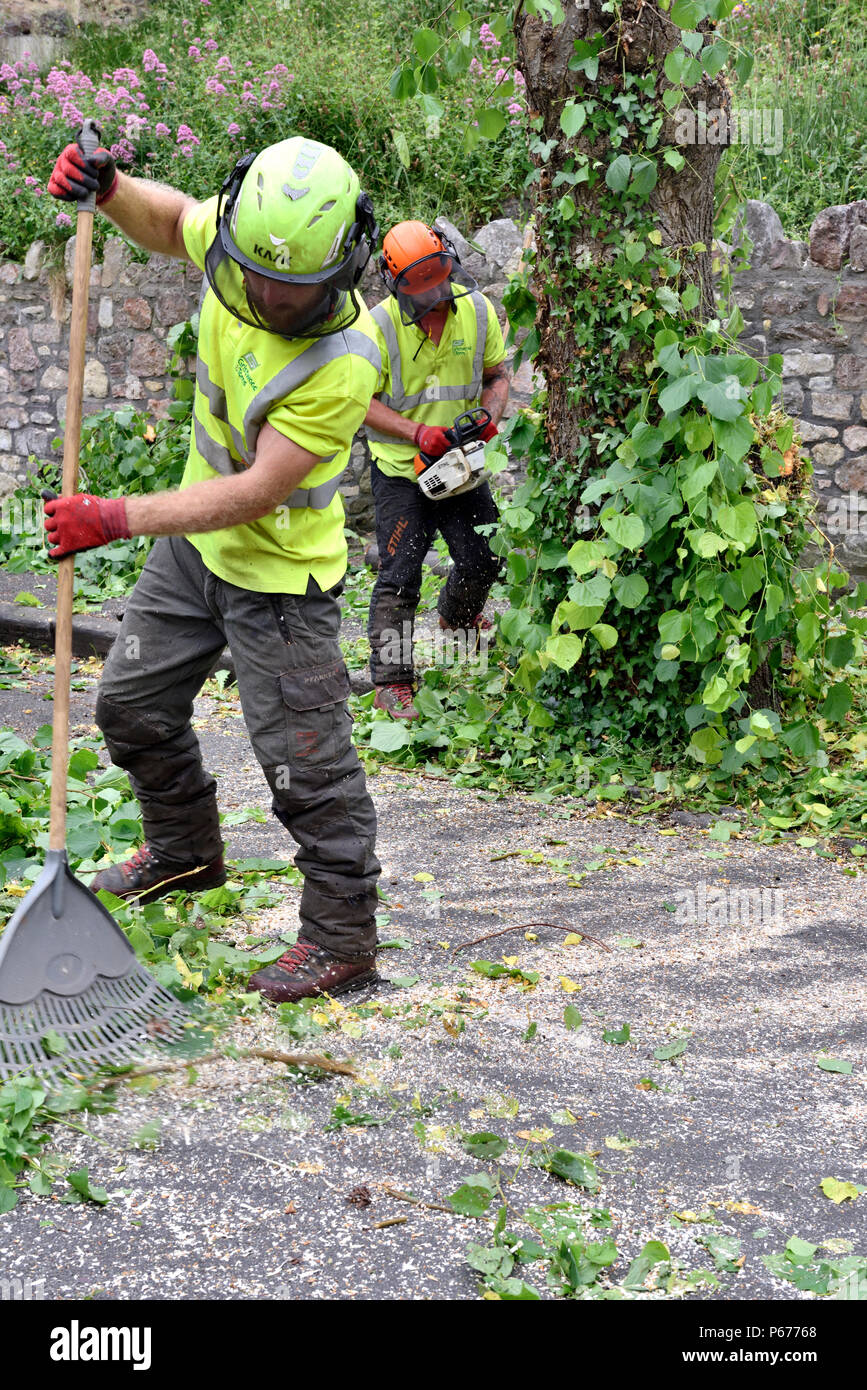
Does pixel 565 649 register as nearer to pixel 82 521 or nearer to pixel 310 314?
pixel 310 314

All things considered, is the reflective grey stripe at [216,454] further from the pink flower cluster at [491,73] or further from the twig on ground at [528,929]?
the pink flower cluster at [491,73]

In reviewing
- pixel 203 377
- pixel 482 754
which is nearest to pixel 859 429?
pixel 482 754

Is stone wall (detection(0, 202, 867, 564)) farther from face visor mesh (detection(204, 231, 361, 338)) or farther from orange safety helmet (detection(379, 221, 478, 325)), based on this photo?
face visor mesh (detection(204, 231, 361, 338))

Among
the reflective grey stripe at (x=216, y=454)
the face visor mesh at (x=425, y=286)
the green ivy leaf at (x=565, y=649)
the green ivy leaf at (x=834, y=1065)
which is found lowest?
the green ivy leaf at (x=834, y=1065)

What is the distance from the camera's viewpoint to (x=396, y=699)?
202 inches

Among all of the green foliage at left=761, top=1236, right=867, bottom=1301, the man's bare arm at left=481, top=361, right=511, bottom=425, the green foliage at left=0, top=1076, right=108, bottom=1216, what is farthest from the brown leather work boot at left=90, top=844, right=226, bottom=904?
the man's bare arm at left=481, top=361, right=511, bottom=425

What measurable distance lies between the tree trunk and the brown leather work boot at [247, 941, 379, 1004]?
7.27ft

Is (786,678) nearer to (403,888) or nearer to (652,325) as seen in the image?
(652,325)

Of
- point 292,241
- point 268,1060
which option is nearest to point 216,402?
point 292,241

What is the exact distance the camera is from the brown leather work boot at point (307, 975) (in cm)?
277

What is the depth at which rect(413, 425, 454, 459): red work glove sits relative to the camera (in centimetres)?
507

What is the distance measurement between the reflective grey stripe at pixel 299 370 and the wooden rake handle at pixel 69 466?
0.34 metres

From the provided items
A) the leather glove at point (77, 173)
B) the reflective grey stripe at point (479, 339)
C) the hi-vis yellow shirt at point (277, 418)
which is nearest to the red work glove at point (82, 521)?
the hi-vis yellow shirt at point (277, 418)

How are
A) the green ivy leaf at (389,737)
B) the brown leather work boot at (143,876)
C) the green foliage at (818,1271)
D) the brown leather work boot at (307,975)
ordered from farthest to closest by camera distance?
the green ivy leaf at (389,737)
the brown leather work boot at (143,876)
the brown leather work boot at (307,975)
the green foliage at (818,1271)
